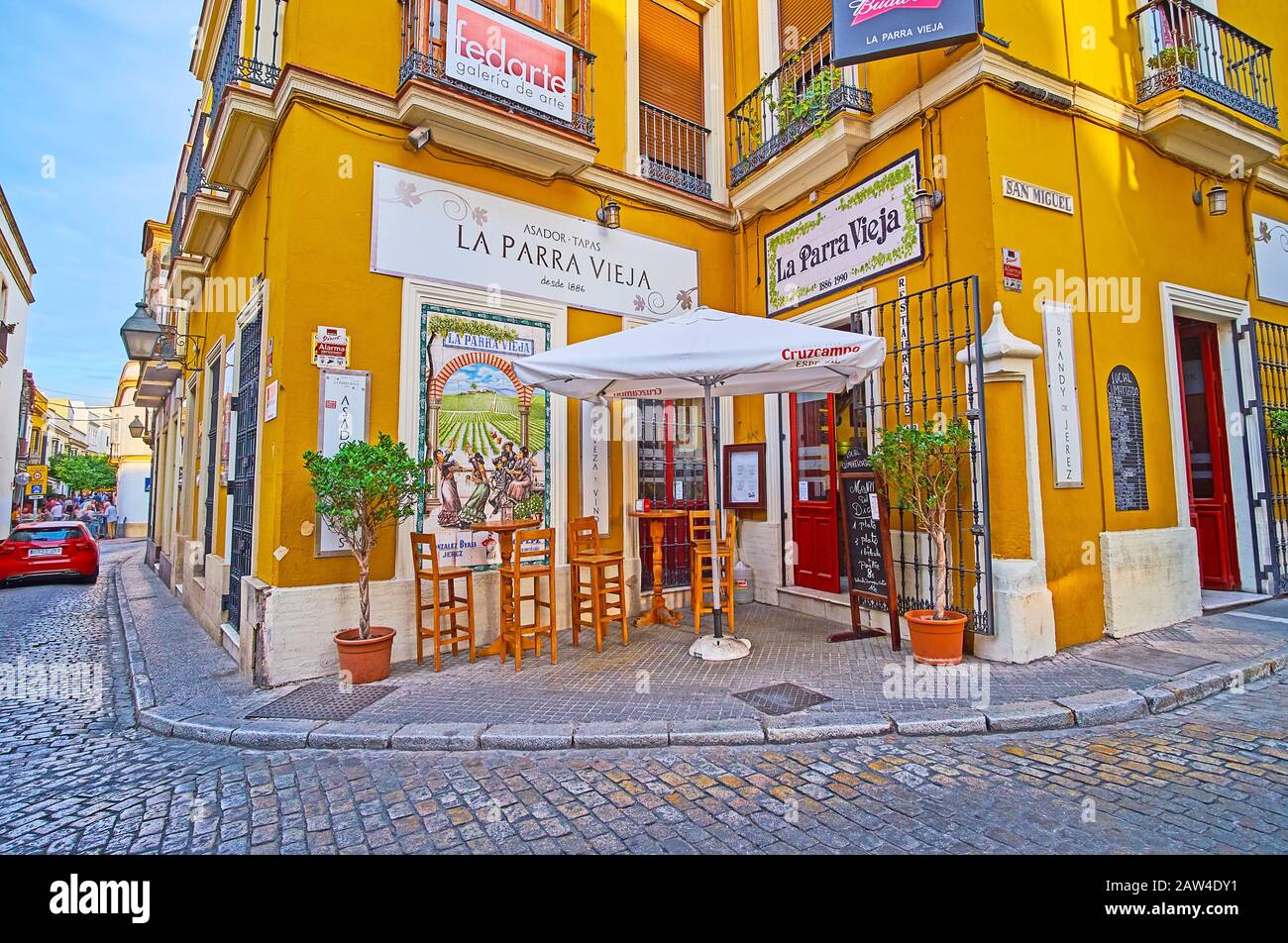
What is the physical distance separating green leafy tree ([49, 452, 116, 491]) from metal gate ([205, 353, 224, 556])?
4806 cm

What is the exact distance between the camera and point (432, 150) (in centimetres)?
673

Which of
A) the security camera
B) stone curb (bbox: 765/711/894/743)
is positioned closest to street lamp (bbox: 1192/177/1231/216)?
stone curb (bbox: 765/711/894/743)

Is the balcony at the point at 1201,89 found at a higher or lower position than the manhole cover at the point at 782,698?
higher

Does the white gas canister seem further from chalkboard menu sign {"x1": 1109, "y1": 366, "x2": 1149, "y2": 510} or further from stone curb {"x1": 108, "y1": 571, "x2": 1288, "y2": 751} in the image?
chalkboard menu sign {"x1": 1109, "y1": 366, "x2": 1149, "y2": 510}

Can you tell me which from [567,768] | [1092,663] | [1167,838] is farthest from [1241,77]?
[567,768]

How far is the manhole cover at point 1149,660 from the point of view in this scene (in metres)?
5.15

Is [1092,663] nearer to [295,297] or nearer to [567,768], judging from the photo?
[567,768]

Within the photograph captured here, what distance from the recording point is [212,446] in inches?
376

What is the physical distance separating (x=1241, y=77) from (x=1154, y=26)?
74.9 inches

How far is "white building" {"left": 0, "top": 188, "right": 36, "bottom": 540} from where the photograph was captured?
70.5 ft

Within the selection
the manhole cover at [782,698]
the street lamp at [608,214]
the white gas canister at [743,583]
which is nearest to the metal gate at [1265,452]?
the white gas canister at [743,583]

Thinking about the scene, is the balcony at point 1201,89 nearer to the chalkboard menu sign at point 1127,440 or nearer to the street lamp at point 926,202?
the street lamp at point 926,202

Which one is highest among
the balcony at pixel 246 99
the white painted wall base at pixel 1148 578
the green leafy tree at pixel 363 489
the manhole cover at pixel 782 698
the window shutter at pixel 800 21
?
the window shutter at pixel 800 21

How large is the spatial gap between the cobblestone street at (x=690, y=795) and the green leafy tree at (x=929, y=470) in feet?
5.63
